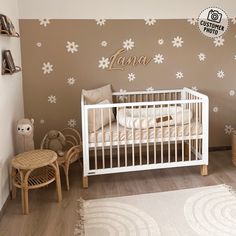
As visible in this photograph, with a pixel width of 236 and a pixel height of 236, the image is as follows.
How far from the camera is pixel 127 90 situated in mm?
3691

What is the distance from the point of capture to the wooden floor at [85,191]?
2355 mm

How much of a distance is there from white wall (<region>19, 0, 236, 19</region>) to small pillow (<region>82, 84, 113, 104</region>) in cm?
78

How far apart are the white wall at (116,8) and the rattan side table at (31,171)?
1.55 meters

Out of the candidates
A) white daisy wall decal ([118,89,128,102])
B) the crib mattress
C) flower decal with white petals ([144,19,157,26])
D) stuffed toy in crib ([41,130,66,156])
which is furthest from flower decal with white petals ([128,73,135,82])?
stuffed toy in crib ([41,130,66,156])

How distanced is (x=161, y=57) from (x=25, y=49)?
4.94ft

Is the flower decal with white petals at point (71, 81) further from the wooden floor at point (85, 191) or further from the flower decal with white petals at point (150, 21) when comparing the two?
the flower decal with white petals at point (150, 21)

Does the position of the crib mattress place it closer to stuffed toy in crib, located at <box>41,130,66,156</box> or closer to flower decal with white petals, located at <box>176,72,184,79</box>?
stuffed toy in crib, located at <box>41,130,66,156</box>

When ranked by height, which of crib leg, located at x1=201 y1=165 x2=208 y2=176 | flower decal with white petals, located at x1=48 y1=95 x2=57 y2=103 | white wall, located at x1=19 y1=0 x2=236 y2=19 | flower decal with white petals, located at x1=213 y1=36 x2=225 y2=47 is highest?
white wall, located at x1=19 y1=0 x2=236 y2=19

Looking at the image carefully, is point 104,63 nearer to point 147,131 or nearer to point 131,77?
point 131,77

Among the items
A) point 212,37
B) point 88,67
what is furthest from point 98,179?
point 212,37

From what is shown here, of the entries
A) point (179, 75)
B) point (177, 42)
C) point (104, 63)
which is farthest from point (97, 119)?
point (177, 42)

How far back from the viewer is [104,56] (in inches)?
141

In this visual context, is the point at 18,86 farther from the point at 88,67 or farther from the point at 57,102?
the point at 88,67

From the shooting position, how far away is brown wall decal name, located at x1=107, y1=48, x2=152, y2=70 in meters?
3.60
